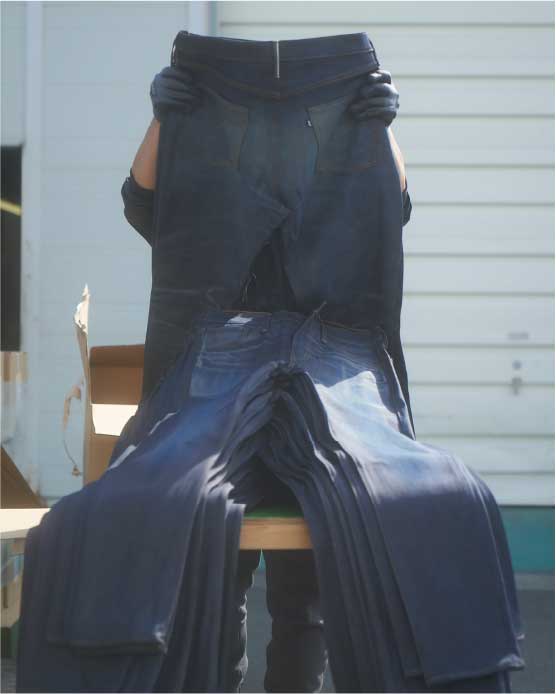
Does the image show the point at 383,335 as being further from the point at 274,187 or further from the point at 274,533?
the point at 274,533

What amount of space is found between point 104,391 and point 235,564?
115 centimetres

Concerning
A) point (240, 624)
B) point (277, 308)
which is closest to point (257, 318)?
point (277, 308)

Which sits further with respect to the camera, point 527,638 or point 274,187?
point 527,638

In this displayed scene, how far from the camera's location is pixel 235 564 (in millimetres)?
1794

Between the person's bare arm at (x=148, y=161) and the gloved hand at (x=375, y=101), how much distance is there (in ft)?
1.40

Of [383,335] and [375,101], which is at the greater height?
[375,101]

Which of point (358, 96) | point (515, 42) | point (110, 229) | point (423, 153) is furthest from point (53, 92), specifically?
point (358, 96)

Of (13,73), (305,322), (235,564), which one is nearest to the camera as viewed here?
(235,564)

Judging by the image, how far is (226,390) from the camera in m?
2.07

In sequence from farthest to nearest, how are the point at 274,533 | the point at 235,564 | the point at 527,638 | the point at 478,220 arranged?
the point at 478,220, the point at 527,638, the point at 274,533, the point at 235,564

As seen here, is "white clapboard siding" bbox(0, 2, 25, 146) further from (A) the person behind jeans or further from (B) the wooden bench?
(B) the wooden bench

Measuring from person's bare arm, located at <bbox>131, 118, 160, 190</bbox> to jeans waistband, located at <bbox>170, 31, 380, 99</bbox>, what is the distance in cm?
16

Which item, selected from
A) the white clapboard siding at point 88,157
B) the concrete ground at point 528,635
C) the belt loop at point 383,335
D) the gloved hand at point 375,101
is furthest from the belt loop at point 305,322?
the white clapboard siding at point 88,157

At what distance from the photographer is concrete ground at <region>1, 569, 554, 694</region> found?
341 centimetres
